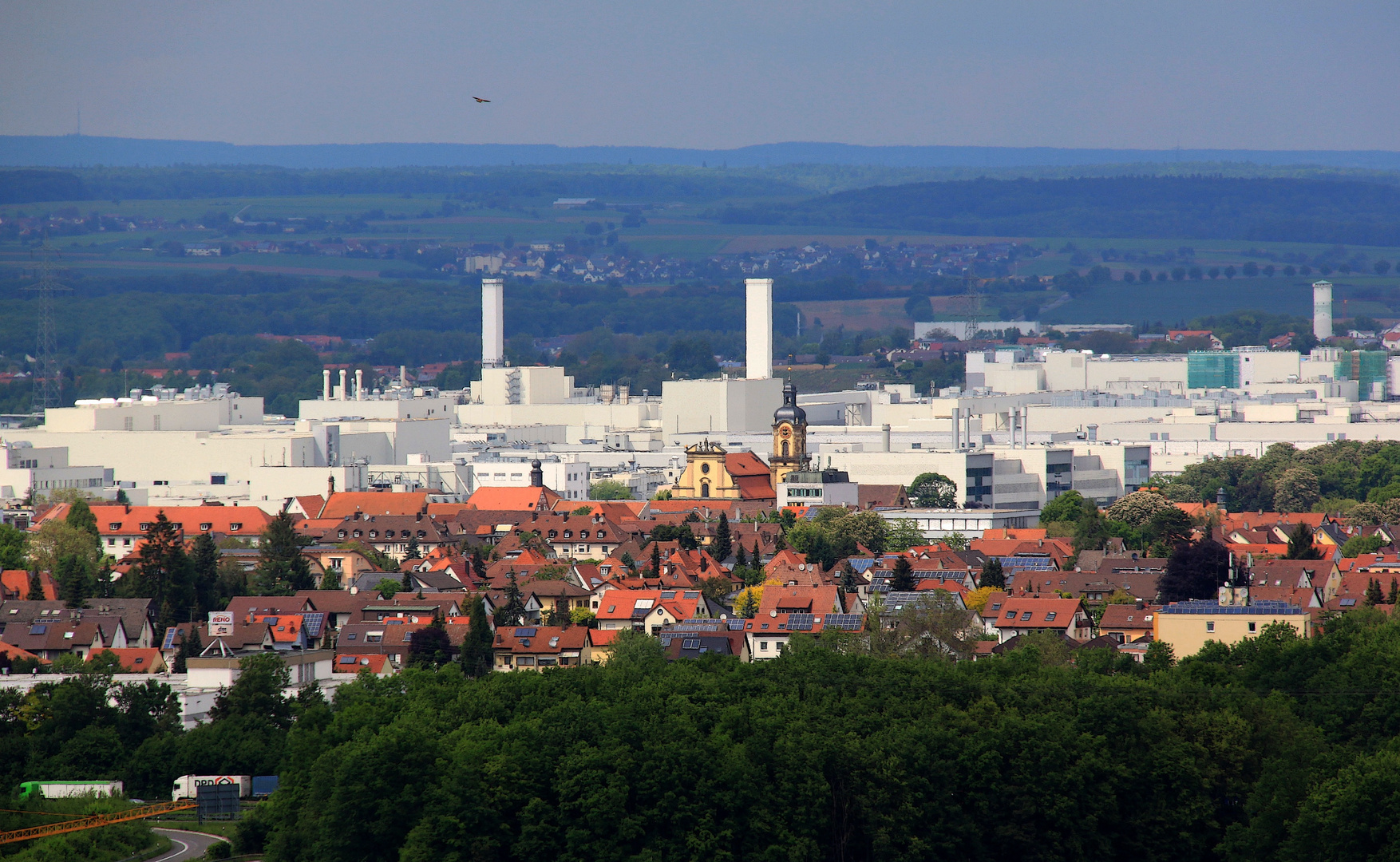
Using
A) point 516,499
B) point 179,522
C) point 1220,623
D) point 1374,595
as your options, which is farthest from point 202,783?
point 516,499

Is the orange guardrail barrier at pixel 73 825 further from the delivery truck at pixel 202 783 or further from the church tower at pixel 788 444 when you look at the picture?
the church tower at pixel 788 444

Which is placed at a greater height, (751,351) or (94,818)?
(751,351)

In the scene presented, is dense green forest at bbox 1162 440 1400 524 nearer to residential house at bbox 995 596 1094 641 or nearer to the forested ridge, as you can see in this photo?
residential house at bbox 995 596 1094 641

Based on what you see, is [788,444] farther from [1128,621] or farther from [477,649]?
[477,649]

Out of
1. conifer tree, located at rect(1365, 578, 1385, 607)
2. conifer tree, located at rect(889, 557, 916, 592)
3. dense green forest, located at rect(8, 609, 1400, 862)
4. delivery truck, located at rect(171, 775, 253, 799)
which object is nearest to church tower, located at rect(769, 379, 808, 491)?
conifer tree, located at rect(889, 557, 916, 592)

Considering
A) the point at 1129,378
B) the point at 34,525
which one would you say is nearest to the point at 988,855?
the point at 34,525

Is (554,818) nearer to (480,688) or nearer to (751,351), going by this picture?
(480,688)
